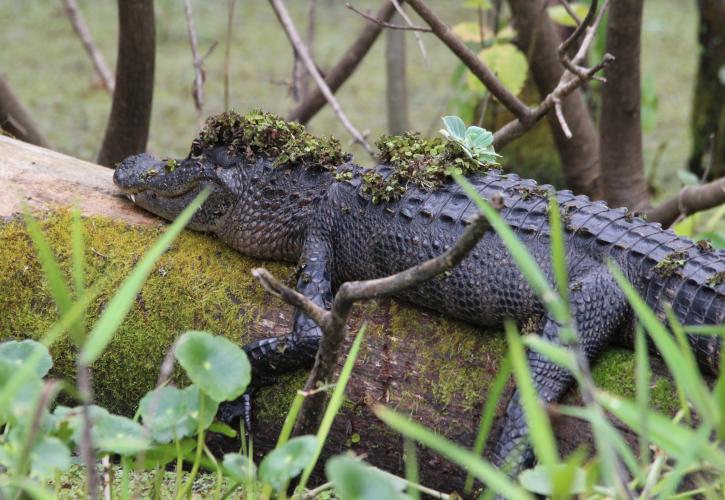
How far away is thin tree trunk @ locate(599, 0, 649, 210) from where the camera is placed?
2.97 metres

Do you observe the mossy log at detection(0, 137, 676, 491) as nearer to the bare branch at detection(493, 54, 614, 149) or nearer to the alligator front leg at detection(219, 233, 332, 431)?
the alligator front leg at detection(219, 233, 332, 431)

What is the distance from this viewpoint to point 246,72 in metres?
5.97

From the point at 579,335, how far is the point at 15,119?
2.36m

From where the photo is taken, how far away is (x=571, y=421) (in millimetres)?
1906

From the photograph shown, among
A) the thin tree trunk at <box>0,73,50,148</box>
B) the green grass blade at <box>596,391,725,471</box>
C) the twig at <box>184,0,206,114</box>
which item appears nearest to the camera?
the green grass blade at <box>596,391,725,471</box>

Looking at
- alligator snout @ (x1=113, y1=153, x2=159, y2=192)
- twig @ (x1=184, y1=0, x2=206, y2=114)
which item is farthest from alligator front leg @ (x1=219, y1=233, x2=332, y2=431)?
twig @ (x1=184, y1=0, x2=206, y2=114)

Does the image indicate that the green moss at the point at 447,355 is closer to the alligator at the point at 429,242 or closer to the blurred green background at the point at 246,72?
the alligator at the point at 429,242

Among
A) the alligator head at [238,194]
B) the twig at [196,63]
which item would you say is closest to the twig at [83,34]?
the twig at [196,63]

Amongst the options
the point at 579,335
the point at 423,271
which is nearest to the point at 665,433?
the point at 423,271

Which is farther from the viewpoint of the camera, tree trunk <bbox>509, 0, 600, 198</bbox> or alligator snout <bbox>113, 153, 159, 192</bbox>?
tree trunk <bbox>509, 0, 600, 198</bbox>

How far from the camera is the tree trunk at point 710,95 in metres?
4.23

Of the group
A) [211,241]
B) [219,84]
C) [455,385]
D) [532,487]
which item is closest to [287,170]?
[211,241]

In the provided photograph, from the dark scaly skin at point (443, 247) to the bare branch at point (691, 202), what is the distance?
43.6 inches

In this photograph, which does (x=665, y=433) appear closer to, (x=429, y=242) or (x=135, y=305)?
(x=429, y=242)
